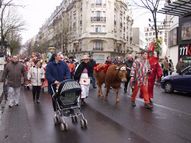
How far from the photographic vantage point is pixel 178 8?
28578 mm

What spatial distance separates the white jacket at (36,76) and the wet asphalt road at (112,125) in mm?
1305

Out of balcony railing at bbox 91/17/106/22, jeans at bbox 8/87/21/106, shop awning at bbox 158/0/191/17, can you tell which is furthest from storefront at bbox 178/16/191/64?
balcony railing at bbox 91/17/106/22

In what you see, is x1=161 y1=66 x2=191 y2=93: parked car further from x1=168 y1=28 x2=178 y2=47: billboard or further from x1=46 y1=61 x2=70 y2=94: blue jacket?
x1=168 y1=28 x2=178 y2=47: billboard

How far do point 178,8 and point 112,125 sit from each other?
2220 centimetres

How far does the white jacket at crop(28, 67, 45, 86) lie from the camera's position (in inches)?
519

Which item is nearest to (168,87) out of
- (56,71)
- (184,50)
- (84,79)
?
(84,79)

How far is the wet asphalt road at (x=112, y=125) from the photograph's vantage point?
23.0ft

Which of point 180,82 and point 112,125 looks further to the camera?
point 180,82

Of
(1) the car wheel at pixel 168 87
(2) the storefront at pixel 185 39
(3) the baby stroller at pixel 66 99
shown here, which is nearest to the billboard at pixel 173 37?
(2) the storefront at pixel 185 39

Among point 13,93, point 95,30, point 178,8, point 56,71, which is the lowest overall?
point 13,93

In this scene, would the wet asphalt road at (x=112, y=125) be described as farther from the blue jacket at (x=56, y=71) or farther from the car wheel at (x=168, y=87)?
the car wheel at (x=168, y=87)

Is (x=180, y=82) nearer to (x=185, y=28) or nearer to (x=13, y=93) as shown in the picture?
(x=13, y=93)

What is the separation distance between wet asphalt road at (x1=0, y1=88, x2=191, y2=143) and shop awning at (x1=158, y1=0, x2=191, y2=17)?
53.2ft

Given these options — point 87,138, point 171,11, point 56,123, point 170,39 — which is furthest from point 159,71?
point 170,39
